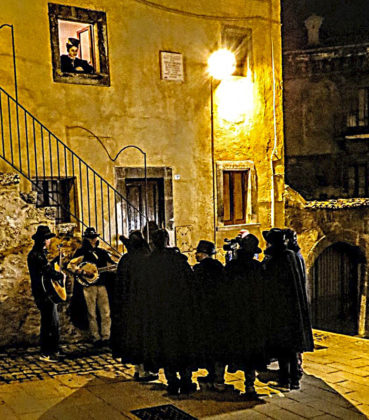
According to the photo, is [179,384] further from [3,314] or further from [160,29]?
[160,29]

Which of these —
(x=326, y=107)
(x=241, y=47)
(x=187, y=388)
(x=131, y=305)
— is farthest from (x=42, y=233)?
(x=326, y=107)

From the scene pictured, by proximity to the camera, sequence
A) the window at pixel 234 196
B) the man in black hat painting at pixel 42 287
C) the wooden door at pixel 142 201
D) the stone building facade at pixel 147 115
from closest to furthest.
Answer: the man in black hat painting at pixel 42 287 → the stone building facade at pixel 147 115 → the wooden door at pixel 142 201 → the window at pixel 234 196

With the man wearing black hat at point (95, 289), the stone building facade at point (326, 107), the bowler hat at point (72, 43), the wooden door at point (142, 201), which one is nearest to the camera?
the man wearing black hat at point (95, 289)

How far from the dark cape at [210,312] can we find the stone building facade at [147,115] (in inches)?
141

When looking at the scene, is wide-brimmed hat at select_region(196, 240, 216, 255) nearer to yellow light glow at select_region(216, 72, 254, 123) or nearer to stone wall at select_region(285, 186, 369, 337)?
yellow light glow at select_region(216, 72, 254, 123)

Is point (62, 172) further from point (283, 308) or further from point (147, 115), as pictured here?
point (283, 308)

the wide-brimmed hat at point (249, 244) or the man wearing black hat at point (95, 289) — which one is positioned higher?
the wide-brimmed hat at point (249, 244)

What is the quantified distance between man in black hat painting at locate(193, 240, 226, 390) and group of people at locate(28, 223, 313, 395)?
0.04ft

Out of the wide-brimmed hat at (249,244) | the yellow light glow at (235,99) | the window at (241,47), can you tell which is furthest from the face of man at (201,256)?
the window at (241,47)

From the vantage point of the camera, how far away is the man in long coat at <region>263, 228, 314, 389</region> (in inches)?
260

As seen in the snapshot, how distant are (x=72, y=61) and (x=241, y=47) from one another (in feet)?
14.6

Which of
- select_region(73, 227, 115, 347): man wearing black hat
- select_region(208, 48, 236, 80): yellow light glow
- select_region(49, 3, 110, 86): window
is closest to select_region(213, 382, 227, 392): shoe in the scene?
select_region(73, 227, 115, 347): man wearing black hat

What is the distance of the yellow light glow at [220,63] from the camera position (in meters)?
12.8

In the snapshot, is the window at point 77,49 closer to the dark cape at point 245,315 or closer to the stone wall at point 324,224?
the dark cape at point 245,315
